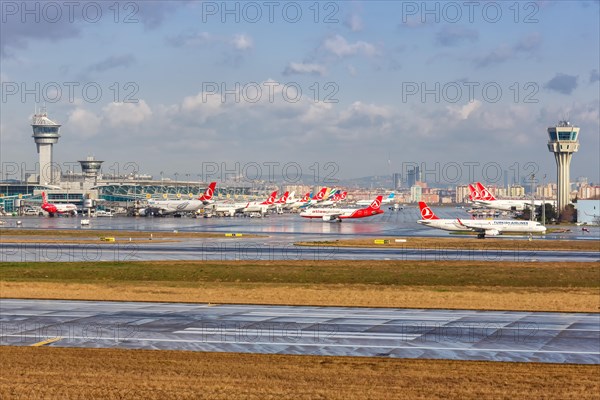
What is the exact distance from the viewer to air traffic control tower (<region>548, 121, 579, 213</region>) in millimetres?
183125

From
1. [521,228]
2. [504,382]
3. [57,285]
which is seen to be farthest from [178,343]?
[521,228]

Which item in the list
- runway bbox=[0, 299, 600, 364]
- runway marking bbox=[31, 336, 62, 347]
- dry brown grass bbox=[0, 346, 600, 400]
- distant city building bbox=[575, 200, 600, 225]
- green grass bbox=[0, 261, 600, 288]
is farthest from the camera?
distant city building bbox=[575, 200, 600, 225]

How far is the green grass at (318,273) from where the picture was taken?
5031cm

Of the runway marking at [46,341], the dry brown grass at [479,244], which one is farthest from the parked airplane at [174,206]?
the runway marking at [46,341]

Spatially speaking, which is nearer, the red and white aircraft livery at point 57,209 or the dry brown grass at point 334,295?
the dry brown grass at point 334,295

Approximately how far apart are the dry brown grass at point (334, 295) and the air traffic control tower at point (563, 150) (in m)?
144

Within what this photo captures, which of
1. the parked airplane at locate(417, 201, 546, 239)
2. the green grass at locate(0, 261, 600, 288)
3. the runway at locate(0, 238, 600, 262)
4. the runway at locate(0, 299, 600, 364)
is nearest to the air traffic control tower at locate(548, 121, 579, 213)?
the parked airplane at locate(417, 201, 546, 239)

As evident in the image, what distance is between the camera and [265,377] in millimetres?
24031

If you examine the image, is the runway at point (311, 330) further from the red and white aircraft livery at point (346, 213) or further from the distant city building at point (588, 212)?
the distant city building at point (588, 212)

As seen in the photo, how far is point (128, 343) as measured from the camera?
29.5 m

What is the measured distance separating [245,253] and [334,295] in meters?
28.7

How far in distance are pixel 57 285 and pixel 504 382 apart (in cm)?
3171

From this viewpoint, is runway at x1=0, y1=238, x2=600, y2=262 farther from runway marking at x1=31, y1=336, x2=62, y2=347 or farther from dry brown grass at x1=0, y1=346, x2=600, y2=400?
dry brown grass at x1=0, y1=346, x2=600, y2=400

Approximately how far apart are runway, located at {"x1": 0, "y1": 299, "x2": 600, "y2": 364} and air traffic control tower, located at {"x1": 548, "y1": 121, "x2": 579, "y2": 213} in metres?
154
